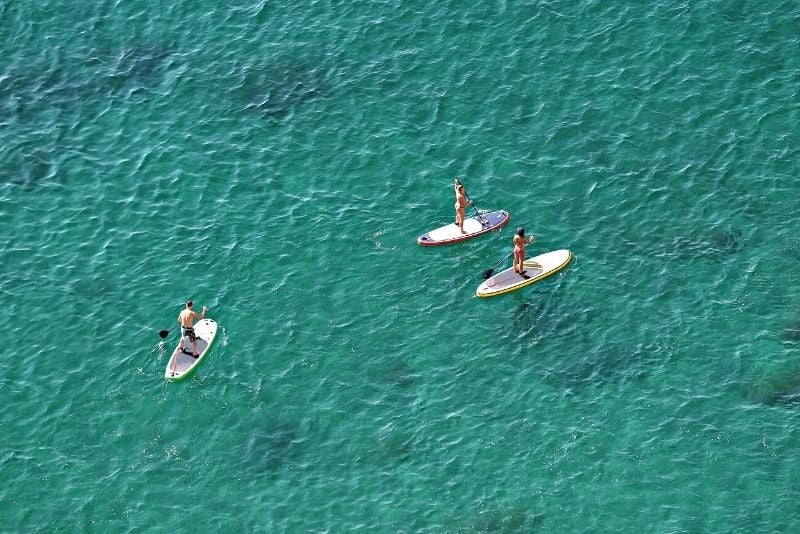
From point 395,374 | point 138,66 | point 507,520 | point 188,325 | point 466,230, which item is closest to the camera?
point 507,520

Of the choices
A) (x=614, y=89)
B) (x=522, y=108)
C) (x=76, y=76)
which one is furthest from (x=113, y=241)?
(x=614, y=89)

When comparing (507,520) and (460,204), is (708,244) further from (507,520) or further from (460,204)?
(507,520)

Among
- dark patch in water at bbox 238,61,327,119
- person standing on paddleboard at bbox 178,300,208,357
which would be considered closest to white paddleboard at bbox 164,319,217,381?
person standing on paddleboard at bbox 178,300,208,357

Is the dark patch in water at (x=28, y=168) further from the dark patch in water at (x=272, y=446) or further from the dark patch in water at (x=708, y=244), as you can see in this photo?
the dark patch in water at (x=708, y=244)

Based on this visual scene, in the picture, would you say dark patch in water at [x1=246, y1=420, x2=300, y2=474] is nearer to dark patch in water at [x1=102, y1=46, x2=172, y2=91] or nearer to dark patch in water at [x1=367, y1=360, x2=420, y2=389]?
Result: dark patch in water at [x1=367, y1=360, x2=420, y2=389]

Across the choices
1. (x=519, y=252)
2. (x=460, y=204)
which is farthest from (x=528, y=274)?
(x=460, y=204)

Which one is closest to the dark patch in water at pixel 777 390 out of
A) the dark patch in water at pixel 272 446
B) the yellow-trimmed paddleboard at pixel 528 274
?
the yellow-trimmed paddleboard at pixel 528 274
